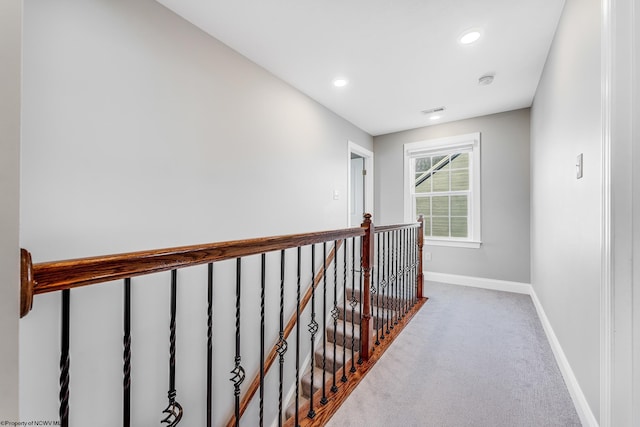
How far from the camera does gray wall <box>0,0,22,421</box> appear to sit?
0.51m

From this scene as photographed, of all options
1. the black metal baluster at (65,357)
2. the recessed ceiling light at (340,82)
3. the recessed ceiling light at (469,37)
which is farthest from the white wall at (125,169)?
the recessed ceiling light at (469,37)

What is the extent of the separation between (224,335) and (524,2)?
124 inches

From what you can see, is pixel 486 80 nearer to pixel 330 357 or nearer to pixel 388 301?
pixel 388 301

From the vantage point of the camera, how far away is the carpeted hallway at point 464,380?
1.43 m

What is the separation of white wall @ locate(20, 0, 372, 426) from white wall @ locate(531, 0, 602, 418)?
2225 millimetres

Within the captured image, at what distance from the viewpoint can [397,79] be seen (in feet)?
9.04

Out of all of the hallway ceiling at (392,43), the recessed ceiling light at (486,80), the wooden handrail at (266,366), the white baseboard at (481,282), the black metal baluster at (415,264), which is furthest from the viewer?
the white baseboard at (481,282)

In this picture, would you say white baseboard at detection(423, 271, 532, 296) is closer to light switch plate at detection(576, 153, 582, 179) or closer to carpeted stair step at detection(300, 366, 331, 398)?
carpeted stair step at detection(300, 366, 331, 398)

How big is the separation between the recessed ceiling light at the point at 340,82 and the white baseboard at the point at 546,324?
2704mm

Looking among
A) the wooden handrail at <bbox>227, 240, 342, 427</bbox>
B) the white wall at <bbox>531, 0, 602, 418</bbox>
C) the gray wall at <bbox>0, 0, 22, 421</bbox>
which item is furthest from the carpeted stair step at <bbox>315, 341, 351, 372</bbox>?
the gray wall at <bbox>0, 0, 22, 421</bbox>

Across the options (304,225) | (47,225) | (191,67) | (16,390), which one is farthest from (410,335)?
(191,67)

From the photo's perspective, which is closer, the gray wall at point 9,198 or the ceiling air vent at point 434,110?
the gray wall at point 9,198

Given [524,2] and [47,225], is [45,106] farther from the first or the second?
[524,2]

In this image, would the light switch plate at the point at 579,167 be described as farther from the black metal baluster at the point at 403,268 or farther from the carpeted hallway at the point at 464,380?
the black metal baluster at the point at 403,268
